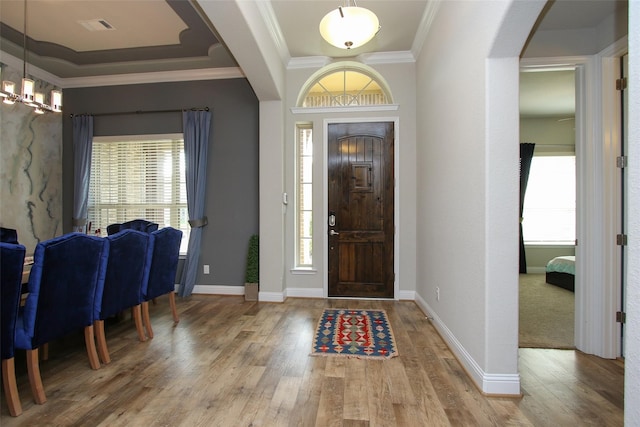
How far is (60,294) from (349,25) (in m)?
2.74

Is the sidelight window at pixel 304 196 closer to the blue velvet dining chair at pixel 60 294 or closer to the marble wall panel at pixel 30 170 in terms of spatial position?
the blue velvet dining chair at pixel 60 294

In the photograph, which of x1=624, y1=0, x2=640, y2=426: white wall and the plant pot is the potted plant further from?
x1=624, y1=0, x2=640, y2=426: white wall

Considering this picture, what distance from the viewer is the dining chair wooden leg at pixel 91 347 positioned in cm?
221

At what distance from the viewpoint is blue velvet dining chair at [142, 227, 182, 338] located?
9.32 ft

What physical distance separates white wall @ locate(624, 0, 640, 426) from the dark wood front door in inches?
125

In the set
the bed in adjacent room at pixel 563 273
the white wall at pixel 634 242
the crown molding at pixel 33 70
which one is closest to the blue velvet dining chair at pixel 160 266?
the white wall at pixel 634 242

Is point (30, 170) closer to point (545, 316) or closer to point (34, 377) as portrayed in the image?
point (34, 377)

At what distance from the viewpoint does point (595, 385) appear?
2.07 meters

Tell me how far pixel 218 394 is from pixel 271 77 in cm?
303

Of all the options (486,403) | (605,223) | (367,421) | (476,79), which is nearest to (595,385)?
(486,403)

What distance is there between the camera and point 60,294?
1.94 metres

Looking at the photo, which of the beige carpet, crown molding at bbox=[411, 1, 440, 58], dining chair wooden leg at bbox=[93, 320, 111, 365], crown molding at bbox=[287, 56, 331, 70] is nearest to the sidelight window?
crown molding at bbox=[287, 56, 331, 70]

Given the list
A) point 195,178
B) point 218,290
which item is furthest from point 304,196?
point 218,290

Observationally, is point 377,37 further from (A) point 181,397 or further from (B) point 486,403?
(A) point 181,397
